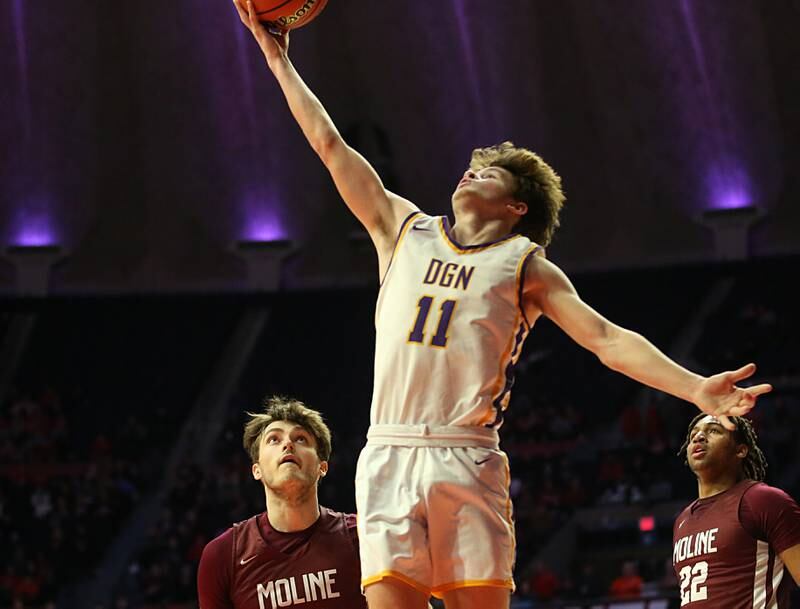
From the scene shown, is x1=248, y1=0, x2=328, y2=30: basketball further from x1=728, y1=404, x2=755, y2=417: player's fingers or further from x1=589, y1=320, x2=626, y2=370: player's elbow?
x1=728, y1=404, x2=755, y2=417: player's fingers

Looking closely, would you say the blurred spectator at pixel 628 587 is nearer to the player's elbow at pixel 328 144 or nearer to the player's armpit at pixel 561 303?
the player's armpit at pixel 561 303

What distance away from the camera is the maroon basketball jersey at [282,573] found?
5023 mm

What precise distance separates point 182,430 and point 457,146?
6561 millimetres

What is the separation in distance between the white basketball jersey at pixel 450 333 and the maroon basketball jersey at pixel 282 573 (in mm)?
1545

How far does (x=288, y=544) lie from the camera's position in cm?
516

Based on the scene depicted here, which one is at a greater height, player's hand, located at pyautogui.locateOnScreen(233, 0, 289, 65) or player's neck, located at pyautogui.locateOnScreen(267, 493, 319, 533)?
player's hand, located at pyautogui.locateOnScreen(233, 0, 289, 65)

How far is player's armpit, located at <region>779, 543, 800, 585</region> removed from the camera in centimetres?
511

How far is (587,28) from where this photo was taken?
1952cm

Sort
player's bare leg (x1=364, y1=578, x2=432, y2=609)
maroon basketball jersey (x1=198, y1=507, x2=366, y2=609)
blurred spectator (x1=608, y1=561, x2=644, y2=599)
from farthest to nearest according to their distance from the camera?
blurred spectator (x1=608, y1=561, x2=644, y2=599) < maroon basketball jersey (x1=198, y1=507, x2=366, y2=609) < player's bare leg (x1=364, y1=578, x2=432, y2=609)

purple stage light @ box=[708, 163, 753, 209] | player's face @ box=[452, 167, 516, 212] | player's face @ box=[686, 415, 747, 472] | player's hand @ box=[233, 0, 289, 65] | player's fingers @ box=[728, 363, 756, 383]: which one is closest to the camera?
player's fingers @ box=[728, 363, 756, 383]

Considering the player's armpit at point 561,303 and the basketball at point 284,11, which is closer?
the player's armpit at point 561,303

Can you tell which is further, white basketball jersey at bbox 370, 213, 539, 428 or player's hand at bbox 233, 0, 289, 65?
player's hand at bbox 233, 0, 289, 65

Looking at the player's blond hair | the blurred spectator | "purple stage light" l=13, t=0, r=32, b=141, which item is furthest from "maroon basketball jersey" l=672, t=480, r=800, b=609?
"purple stage light" l=13, t=0, r=32, b=141

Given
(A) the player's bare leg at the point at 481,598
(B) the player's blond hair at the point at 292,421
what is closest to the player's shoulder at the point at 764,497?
(B) the player's blond hair at the point at 292,421
